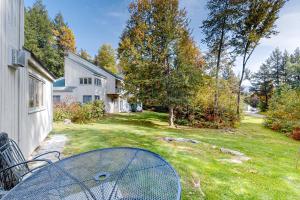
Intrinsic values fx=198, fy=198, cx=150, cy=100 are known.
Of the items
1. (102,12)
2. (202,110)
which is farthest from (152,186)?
(102,12)

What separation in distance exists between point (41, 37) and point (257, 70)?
1614 inches

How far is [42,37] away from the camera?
3238 cm

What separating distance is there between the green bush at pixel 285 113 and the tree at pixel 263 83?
22105 millimetres

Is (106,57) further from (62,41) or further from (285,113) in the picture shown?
(285,113)

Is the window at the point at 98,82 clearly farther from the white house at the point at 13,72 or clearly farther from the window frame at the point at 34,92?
the white house at the point at 13,72

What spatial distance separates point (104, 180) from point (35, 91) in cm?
557

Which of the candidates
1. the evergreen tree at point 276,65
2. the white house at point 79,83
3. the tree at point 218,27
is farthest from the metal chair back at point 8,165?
the evergreen tree at point 276,65

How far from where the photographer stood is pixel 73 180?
1827 millimetres

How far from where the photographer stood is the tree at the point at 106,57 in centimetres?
3444

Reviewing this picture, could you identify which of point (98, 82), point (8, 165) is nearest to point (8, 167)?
point (8, 165)

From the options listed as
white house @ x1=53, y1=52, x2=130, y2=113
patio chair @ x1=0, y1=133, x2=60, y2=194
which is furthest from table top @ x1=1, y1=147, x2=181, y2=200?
white house @ x1=53, y1=52, x2=130, y2=113

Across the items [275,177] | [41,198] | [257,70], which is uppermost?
[257,70]

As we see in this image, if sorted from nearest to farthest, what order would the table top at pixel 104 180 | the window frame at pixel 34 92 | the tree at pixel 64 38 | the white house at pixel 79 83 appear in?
the table top at pixel 104 180 < the window frame at pixel 34 92 < the white house at pixel 79 83 < the tree at pixel 64 38

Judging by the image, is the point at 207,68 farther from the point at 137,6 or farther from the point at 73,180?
the point at 73,180
